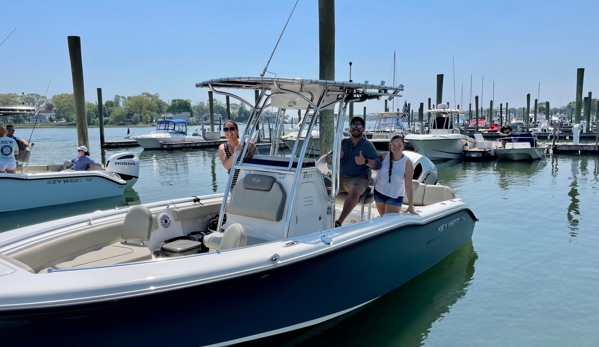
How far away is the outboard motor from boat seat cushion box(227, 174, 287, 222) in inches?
368

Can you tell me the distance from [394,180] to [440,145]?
60.2ft

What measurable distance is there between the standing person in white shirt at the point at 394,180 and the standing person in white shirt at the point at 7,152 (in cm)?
850

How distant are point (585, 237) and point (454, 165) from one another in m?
13.0

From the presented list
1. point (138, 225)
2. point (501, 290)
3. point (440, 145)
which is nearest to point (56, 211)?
point (138, 225)

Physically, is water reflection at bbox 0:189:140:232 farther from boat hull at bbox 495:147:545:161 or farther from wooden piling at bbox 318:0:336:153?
boat hull at bbox 495:147:545:161

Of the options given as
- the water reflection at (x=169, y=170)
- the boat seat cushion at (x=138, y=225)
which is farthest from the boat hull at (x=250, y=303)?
the water reflection at (x=169, y=170)

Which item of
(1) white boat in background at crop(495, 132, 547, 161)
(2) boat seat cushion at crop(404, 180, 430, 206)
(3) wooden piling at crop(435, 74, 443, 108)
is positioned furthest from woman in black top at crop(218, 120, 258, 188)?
(3) wooden piling at crop(435, 74, 443, 108)

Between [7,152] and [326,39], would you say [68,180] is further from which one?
[326,39]

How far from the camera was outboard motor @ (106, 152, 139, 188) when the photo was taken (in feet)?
42.4

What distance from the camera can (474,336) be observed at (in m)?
4.46

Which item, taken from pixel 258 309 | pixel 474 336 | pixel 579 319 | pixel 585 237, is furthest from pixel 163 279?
pixel 585 237

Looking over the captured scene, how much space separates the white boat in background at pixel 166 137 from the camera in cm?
3012

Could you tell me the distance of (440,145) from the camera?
22.4 m

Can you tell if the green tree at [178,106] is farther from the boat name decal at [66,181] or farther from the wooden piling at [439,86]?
the boat name decal at [66,181]
